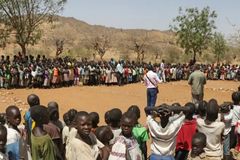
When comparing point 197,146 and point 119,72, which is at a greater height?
point 119,72

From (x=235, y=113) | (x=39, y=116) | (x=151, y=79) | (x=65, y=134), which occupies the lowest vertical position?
(x=65, y=134)

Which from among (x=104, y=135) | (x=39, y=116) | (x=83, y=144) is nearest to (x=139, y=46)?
(x=104, y=135)

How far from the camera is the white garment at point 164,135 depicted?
564cm

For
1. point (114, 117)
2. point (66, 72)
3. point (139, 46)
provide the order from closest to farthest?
point (114, 117) < point (66, 72) < point (139, 46)

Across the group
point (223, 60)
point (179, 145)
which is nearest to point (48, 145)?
point (179, 145)

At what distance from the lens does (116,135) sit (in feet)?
19.0

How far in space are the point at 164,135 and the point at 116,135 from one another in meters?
0.59

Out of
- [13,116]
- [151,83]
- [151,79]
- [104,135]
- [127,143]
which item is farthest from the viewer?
[151,83]

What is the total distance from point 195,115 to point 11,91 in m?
13.1

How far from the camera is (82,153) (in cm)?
470

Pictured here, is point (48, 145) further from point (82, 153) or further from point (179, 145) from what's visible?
point (179, 145)

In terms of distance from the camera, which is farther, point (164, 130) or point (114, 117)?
point (114, 117)

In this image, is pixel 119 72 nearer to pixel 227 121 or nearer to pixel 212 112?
pixel 227 121

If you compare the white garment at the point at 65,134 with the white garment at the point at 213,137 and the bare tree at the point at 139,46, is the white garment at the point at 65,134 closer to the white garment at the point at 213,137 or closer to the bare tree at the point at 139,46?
the white garment at the point at 213,137
